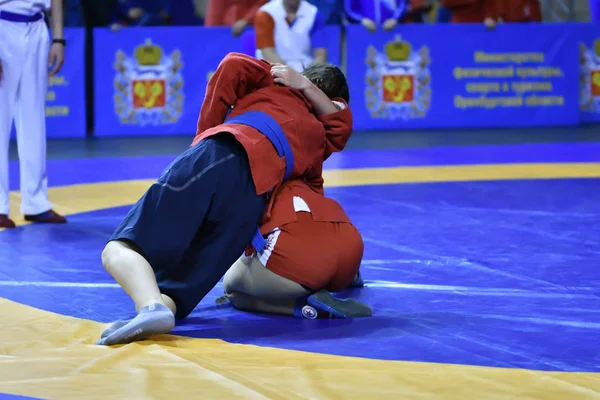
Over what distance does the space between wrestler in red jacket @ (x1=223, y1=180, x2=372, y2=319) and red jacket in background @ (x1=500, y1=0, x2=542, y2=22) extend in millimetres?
7755

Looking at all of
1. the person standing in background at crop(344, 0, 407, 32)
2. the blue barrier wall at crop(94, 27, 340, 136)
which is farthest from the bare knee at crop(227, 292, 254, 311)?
the person standing in background at crop(344, 0, 407, 32)

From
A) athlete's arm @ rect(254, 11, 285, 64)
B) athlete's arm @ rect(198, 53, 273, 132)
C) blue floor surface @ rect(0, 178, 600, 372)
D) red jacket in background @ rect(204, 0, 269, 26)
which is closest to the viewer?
blue floor surface @ rect(0, 178, 600, 372)

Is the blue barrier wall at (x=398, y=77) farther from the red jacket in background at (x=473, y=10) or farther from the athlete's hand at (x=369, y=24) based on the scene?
the red jacket in background at (x=473, y=10)

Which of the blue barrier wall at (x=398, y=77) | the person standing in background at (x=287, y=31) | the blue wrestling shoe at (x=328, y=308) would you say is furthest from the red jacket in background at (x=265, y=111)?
the blue barrier wall at (x=398, y=77)

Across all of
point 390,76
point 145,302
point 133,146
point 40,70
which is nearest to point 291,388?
point 145,302

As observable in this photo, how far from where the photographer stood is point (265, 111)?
11.6 ft

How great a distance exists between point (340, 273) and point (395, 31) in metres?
7.13

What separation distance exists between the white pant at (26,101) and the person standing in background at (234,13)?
4587 millimetres

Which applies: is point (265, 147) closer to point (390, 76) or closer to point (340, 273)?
point (340, 273)

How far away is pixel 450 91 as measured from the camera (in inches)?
416

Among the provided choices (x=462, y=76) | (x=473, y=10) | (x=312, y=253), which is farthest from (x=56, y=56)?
(x=473, y=10)

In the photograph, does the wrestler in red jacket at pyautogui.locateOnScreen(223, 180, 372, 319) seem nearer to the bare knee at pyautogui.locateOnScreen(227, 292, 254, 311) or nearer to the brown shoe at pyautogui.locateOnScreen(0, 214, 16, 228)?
the bare knee at pyautogui.locateOnScreen(227, 292, 254, 311)

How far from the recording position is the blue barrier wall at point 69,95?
9781mm

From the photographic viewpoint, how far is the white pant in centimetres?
534
